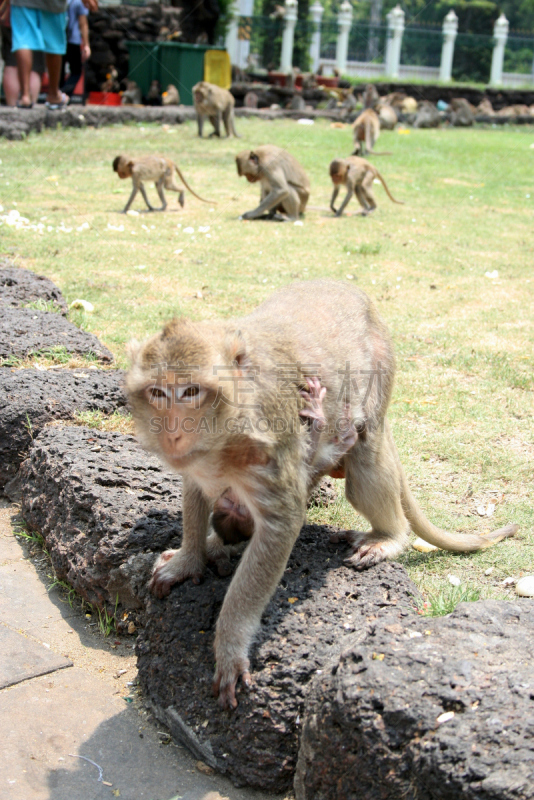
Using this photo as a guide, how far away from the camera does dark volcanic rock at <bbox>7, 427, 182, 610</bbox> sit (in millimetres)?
3330

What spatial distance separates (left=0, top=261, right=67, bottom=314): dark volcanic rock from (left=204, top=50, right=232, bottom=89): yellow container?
794 inches

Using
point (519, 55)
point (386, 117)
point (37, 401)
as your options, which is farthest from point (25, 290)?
point (519, 55)

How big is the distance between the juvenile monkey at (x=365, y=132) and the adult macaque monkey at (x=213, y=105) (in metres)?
2.84

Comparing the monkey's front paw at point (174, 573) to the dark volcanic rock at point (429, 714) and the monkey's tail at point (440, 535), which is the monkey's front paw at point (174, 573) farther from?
the monkey's tail at point (440, 535)

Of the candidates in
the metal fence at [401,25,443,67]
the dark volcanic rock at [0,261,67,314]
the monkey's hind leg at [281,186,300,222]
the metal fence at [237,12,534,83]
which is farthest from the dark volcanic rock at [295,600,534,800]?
the metal fence at [401,25,443,67]

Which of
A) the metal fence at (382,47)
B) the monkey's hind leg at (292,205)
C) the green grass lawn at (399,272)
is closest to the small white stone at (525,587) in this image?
the green grass lawn at (399,272)

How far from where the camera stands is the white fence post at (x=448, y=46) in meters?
43.2

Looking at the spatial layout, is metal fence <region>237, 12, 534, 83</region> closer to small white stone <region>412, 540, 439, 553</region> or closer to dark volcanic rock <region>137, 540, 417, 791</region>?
small white stone <region>412, 540, 439, 553</region>

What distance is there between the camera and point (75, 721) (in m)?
2.80

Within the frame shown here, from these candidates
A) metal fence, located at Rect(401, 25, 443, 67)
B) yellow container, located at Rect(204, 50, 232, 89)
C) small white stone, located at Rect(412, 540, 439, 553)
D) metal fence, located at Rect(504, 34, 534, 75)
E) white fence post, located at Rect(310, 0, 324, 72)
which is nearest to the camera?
small white stone, located at Rect(412, 540, 439, 553)

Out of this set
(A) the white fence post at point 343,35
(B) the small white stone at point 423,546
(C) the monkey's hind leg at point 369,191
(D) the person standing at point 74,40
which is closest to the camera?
(B) the small white stone at point 423,546

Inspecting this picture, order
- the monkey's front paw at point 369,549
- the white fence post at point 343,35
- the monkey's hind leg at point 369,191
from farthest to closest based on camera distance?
the white fence post at point 343,35 < the monkey's hind leg at point 369,191 < the monkey's front paw at point 369,549

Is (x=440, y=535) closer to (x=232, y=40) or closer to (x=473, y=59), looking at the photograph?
(x=232, y=40)

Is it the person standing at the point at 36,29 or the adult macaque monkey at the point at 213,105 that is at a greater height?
the person standing at the point at 36,29
